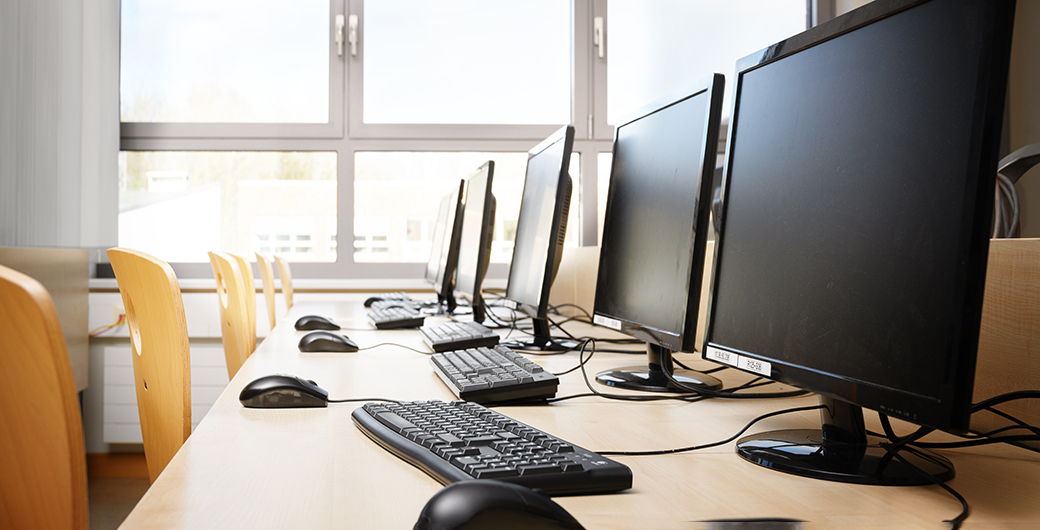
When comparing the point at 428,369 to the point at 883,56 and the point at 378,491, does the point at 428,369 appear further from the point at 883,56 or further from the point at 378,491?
the point at 883,56

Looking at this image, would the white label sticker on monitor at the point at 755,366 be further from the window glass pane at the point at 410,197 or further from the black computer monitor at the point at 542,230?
the window glass pane at the point at 410,197

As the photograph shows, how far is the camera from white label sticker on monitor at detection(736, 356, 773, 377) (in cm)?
71

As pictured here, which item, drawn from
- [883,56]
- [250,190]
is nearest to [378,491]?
[883,56]

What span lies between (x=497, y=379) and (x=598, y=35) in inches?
110

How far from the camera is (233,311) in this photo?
5.26ft

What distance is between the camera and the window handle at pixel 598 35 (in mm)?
3375

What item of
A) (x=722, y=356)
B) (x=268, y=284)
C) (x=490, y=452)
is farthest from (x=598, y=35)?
(x=490, y=452)

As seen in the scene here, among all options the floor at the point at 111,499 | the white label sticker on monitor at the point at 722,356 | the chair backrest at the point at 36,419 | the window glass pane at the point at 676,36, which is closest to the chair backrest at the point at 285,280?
the floor at the point at 111,499

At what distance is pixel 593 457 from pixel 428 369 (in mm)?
682

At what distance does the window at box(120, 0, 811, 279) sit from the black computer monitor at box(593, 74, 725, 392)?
202 cm

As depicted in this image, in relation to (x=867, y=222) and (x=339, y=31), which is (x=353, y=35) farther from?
(x=867, y=222)

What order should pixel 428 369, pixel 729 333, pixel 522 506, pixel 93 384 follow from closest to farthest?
pixel 522 506
pixel 729 333
pixel 428 369
pixel 93 384

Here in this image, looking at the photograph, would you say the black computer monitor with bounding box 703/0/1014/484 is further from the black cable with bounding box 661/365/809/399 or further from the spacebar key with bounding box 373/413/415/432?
the spacebar key with bounding box 373/413/415/432

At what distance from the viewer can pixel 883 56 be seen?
0.60 metres
